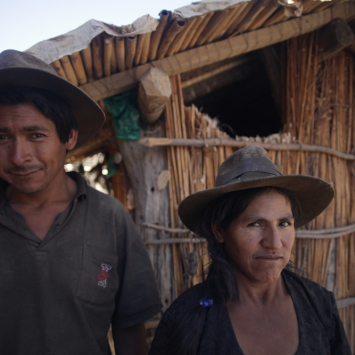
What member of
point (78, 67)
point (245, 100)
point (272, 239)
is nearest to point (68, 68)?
point (78, 67)

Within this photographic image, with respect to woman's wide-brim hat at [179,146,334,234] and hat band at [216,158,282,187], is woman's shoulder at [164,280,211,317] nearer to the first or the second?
woman's wide-brim hat at [179,146,334,234]

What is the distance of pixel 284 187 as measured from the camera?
1.49 meters

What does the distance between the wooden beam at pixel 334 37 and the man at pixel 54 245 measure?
2427 millimetres

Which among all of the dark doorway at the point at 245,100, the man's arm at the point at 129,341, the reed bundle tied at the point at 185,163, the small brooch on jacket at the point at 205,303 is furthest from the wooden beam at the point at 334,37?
the man's arm at the point at 129,341

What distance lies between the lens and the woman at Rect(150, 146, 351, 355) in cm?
133

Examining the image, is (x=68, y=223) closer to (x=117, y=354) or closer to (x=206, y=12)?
(x=117, y=354)

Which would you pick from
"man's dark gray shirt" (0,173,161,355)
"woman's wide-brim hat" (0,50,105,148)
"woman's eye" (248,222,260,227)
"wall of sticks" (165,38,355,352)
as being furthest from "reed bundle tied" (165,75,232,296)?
"woman's eye" (248,222,260,227)

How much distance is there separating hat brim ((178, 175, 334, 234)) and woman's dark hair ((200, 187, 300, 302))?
4 centimetres

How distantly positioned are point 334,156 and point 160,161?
1904 millimetres

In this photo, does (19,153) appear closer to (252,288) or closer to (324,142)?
(252,288)

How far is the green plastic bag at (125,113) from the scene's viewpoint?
2.38 meters

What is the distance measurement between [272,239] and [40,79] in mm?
1384

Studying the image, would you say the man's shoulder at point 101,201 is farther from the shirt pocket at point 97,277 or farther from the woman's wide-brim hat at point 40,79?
the woman's wide-brim hat at point 40,79

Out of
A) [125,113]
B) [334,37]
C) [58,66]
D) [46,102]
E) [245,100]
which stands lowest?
[46,102]
